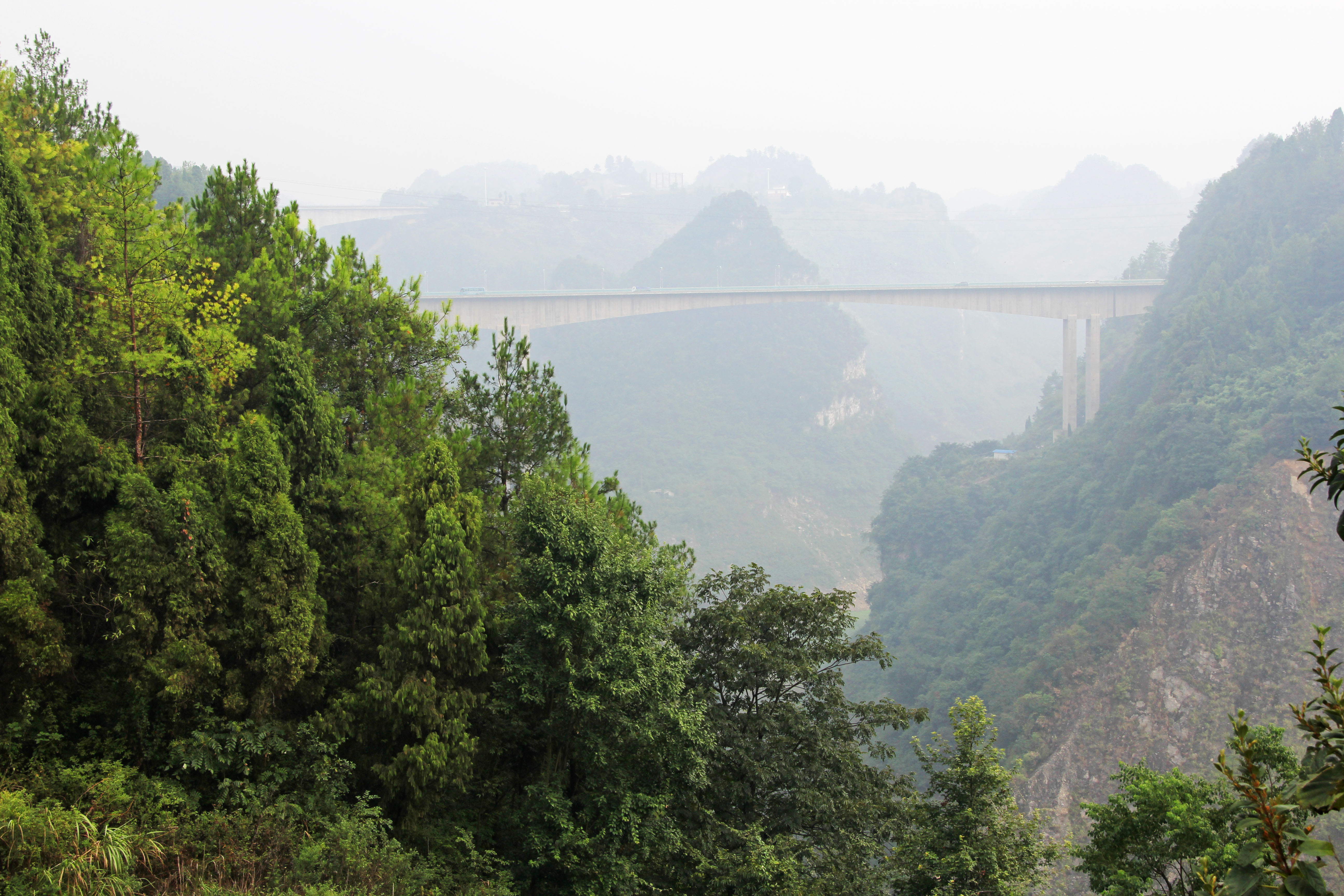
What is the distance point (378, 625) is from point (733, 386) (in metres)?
76.7

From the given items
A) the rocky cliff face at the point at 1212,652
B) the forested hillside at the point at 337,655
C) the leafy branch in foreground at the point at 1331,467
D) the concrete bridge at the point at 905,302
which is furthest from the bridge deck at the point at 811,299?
the leafy branch in foreground at the point at 1331,467

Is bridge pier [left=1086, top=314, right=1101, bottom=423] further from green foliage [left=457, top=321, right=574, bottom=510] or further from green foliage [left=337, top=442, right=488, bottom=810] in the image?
green foliage [left=337, top=442, right=488, bottom=810]

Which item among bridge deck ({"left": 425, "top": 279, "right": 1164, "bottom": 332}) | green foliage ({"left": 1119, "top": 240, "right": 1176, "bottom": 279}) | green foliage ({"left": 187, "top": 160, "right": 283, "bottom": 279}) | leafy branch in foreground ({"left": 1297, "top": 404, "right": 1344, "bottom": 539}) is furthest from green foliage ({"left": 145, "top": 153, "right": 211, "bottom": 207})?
green foliage ({"left": 1119, "top": 240, "right": 1176, "bottom": 279})

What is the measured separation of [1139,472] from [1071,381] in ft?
53.8

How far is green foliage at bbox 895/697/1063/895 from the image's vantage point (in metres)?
9.81

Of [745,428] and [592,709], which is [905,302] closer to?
[745,428]

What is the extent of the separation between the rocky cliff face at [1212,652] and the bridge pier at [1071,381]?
66.3 feet

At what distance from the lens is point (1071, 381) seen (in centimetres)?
5484

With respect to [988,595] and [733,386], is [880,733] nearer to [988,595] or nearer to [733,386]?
[988,595]

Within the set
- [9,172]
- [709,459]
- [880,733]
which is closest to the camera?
[9,172]

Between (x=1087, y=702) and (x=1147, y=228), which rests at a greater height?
(x=1147, y=228)

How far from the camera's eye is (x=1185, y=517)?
3531cm

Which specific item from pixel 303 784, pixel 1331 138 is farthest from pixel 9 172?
pixel 1331 138

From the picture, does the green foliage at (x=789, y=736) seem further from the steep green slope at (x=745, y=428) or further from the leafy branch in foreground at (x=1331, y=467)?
the steep green slope at (x=745, y=428)
